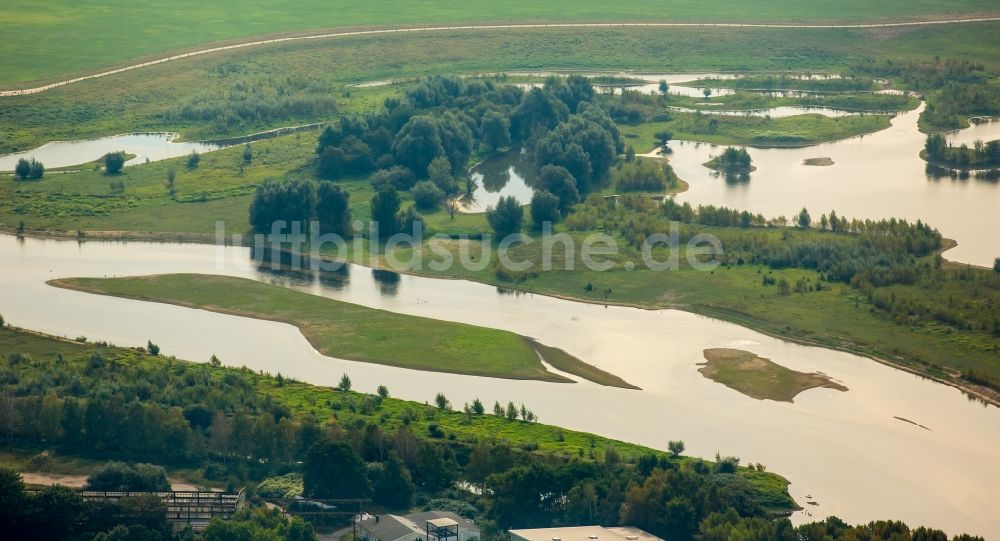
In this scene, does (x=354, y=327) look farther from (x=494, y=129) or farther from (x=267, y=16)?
(x=267, y=16)

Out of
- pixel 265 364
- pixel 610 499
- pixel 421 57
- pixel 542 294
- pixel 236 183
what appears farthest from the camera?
pixel 421 57

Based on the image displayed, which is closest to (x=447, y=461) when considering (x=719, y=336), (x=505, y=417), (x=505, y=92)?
(x=505, y=417)

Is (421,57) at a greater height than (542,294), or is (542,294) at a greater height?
(421,57)

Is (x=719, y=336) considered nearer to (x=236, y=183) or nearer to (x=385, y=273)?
(x=385, y=273)

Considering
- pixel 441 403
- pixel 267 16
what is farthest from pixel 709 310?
pixel 267 16

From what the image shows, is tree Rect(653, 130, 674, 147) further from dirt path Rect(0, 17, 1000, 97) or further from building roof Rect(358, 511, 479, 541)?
building roof Rect(358, 511, 479, 541)

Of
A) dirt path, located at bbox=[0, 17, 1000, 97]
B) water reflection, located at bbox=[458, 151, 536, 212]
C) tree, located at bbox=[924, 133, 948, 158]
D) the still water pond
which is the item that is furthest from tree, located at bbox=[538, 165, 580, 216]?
dirt path, located at bbox=[0, 17, 1000, 97]
